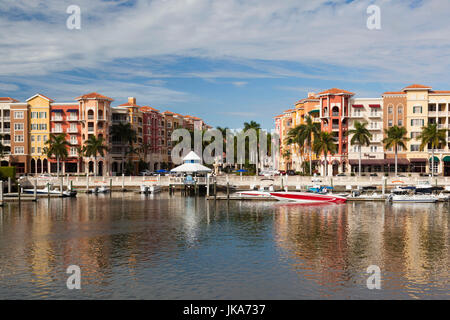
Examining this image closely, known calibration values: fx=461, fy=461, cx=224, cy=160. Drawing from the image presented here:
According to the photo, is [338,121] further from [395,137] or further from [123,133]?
[123,133]

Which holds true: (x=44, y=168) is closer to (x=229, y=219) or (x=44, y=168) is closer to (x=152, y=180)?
(x=152, y=180)

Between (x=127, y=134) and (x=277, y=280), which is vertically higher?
(x=127, y=134)

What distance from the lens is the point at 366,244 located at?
39344 mm

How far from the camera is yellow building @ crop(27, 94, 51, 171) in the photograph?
129 metres

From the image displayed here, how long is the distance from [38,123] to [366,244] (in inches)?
4390

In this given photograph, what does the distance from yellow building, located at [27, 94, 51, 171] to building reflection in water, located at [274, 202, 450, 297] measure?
88158mm

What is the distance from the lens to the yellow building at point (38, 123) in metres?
129

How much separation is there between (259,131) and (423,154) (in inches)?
1888

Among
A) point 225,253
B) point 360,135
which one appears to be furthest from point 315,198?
point 360,135

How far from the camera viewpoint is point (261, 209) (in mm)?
66250

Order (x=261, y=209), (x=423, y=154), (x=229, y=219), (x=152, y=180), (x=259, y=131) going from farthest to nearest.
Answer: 1. (x=259, y=131)
2. (x=423, y=154)
3. (x=152, y=180)
4. (x=261, y=209)
5. (x=229, y=219)

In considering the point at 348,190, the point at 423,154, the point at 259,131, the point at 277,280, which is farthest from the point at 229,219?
the point at 259,131

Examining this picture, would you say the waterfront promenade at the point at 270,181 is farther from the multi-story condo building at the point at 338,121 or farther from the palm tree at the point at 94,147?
the multi-story condo building at the point at 338,121
